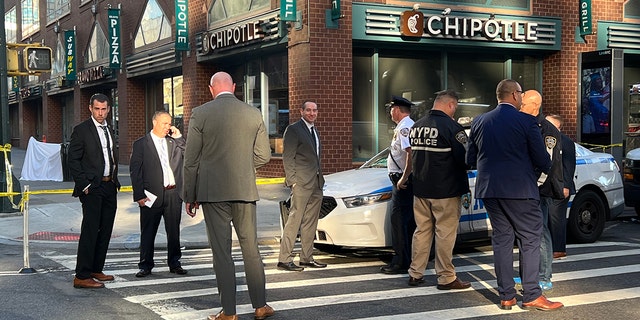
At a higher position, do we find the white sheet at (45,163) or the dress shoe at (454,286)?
the white sheet at (45,163)

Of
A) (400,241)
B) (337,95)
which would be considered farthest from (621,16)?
(400,241)

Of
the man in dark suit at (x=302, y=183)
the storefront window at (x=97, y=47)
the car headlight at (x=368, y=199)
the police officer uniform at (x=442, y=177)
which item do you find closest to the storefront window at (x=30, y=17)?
the storefront window at (x=97, y=47)

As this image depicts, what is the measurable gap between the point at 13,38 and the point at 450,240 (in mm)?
47766

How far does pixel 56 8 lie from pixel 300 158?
32.4 m

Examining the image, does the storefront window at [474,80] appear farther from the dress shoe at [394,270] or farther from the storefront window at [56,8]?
the storefront window at [56,8]

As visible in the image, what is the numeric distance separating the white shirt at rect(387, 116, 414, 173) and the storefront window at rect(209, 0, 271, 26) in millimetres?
10269

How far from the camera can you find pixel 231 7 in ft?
61.2

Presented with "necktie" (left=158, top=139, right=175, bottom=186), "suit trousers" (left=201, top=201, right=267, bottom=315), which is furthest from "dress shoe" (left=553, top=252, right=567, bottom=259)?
"necktie" (left=158, top=139, right=175, bottom=186)

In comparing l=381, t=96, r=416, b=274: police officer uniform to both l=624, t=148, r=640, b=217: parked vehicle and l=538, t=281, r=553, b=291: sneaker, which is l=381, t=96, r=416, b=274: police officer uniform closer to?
l=538, t=281, r=553, b=291: sneaker

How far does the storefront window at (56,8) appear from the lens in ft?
113

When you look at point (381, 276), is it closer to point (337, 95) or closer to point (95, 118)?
point (95, 118)

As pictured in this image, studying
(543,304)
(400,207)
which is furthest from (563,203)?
(543,304)

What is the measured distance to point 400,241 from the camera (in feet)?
25.0

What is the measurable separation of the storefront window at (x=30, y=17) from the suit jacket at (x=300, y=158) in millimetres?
36697
